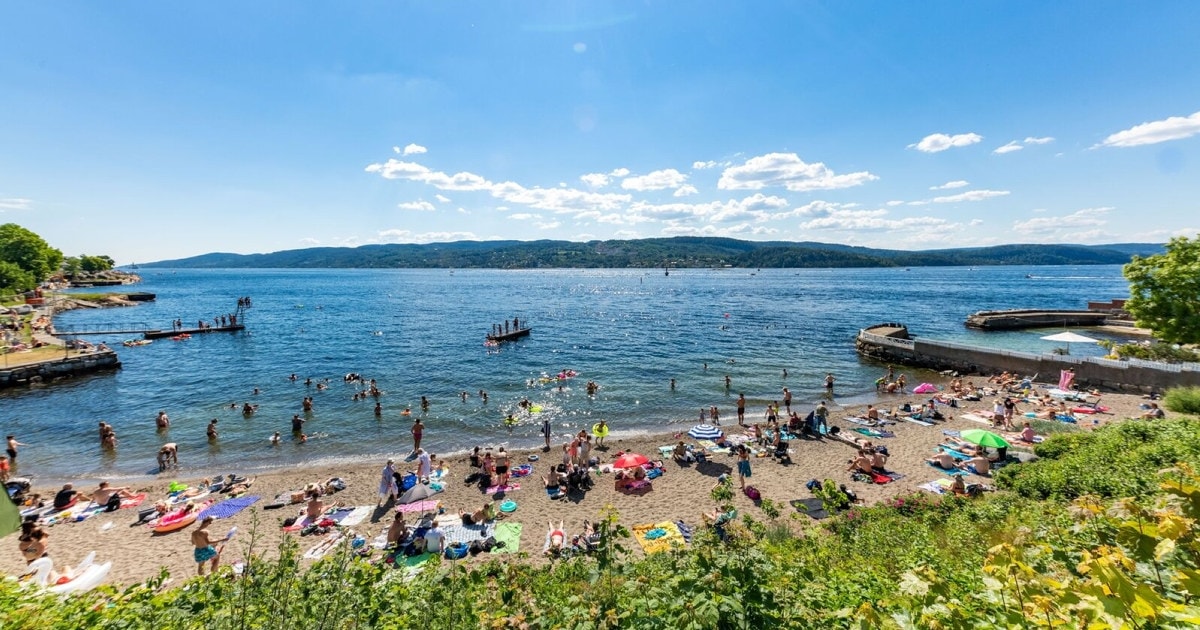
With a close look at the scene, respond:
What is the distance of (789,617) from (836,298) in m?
105

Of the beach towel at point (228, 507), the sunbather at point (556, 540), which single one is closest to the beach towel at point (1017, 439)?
the sunbather at point (556, 540)

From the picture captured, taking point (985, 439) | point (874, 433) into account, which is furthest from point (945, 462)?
point (874, 433)

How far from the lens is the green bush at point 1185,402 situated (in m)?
16.8

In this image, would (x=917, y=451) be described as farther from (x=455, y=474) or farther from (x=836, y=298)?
(x=836, y=298)

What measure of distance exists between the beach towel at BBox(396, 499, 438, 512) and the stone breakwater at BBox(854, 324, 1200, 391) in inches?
1364

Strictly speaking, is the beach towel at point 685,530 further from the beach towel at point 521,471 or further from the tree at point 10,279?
the tree at point 10,279

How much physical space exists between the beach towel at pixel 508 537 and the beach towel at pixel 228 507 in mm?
9115

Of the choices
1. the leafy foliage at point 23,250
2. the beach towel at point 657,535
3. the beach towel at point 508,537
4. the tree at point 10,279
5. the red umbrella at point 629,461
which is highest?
the leafy foliage at point 23,250

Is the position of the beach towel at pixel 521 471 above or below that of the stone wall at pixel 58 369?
below

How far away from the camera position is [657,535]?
12.6 meters

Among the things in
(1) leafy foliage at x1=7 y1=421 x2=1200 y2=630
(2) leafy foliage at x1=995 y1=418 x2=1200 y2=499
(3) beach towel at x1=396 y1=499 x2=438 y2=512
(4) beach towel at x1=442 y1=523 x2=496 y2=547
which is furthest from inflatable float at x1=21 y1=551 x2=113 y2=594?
(2) leafy foliage at x1=995 y1=418 x2=1200 y2=499

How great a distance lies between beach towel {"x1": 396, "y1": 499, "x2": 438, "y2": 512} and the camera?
14945mm

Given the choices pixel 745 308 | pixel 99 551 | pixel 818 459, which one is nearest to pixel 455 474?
pixel 99 551

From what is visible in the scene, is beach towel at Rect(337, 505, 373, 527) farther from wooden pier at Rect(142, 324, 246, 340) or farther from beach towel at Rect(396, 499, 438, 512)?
wooden pier at Rect(142, 324, 246, 340)
